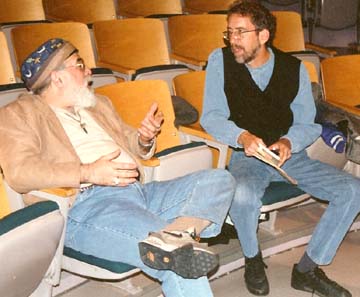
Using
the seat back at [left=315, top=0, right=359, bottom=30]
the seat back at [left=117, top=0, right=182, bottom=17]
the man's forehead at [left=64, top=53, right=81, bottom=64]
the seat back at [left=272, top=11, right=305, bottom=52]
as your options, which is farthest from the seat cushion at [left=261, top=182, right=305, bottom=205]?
the seat back at [left=315, top=0, right=359, bottom=30]

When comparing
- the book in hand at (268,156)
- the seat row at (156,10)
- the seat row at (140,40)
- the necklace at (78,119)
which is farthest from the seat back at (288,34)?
the necklace at (78,119)

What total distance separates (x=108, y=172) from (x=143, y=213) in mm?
196

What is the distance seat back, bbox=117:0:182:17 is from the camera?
4.61 metres

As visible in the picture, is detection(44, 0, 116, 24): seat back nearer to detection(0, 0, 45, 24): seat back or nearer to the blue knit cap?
detection(0, 0, 45, 24): seat back

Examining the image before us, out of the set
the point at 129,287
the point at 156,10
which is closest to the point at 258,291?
the point at 129,287

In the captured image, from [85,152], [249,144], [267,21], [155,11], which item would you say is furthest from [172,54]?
[85,152]

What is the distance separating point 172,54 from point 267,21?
116cm

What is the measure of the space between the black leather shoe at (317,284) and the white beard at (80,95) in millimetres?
1100

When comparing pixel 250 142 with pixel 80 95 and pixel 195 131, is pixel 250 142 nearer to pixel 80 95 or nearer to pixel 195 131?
pixel 195 131

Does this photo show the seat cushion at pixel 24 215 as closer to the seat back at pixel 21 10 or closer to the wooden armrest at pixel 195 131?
the wooden armrest at pixel 195 131

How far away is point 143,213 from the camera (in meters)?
2.14

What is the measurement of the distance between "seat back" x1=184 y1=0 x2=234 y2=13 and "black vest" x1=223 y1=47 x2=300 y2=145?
2.10m

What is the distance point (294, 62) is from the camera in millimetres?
2885

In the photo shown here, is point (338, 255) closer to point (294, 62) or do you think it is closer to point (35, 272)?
point (294, 62)
